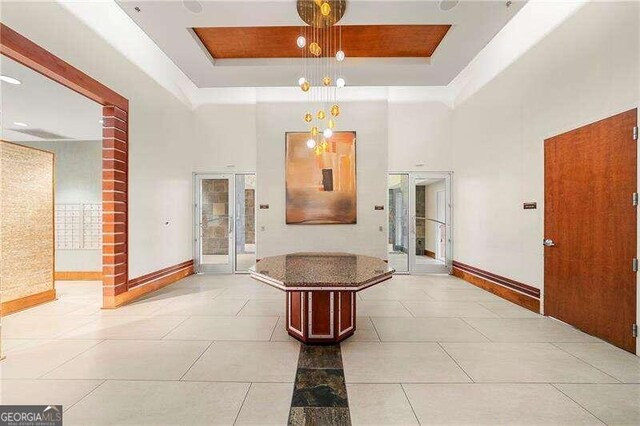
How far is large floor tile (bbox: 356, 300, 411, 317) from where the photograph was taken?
3805 millimetres

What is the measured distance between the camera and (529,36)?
3.91m

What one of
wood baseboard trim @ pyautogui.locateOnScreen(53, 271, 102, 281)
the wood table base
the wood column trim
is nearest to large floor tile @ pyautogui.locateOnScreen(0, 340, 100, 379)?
the wood column trim

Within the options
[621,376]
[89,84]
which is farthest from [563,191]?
[89,84]

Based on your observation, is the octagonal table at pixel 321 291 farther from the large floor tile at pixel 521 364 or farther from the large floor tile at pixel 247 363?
the large floor tile at pixel 521 364

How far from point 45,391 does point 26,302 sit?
2.80 metres

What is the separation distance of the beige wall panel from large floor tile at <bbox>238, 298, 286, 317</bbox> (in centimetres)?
303

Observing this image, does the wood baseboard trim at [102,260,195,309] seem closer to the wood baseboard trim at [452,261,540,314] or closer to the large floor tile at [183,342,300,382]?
the large floor tile at [183,342,300,382]

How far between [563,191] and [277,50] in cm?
468

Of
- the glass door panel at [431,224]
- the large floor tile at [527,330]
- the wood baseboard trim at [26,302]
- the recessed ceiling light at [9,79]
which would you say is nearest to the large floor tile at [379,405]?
the large floor tile at [527,330]

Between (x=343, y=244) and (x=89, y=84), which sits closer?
(x=89, y=84)

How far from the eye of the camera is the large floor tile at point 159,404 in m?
1.82

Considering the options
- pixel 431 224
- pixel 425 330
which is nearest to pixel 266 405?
pixel 425 330

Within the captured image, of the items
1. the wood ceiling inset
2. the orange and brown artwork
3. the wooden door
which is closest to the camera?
the wooden door

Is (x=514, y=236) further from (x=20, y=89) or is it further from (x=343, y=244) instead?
(x=20, y=89)
